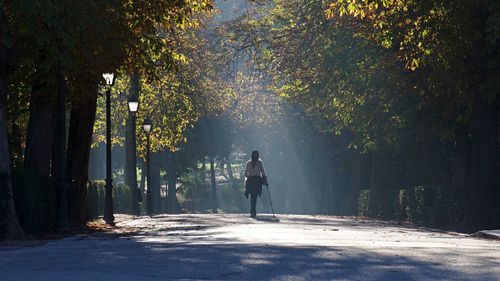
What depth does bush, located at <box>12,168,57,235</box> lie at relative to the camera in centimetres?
2283

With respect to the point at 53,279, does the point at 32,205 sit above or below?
above

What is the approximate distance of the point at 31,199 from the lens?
910 inches

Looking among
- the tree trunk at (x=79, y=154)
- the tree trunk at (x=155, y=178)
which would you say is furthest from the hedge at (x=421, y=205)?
the tree trunk at (x=155, y=178)

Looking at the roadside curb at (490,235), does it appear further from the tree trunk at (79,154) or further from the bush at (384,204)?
the bush at (384,204)

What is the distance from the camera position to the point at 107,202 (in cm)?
3275

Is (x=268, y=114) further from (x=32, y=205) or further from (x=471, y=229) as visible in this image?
(x=32, y=205)

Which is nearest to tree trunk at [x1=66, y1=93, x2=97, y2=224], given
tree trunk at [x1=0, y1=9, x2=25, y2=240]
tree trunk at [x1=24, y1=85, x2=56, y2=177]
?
tree trunk at [x1=24, y1=85, x2=56, y2=177]

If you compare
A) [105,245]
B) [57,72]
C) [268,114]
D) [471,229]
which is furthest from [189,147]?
[105,245]

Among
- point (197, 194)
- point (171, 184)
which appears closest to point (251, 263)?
point (171, 184)

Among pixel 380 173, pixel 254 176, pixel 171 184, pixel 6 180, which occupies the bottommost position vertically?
pixel 6 180

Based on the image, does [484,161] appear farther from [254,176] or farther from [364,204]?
[364,204]

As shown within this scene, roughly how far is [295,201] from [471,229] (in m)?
60.2

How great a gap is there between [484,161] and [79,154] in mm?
10062

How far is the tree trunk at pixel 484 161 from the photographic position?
101 feet
